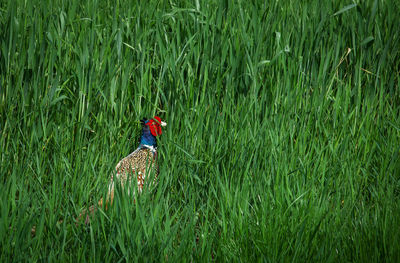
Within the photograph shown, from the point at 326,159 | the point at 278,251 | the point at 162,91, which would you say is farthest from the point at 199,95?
the point at 278,251

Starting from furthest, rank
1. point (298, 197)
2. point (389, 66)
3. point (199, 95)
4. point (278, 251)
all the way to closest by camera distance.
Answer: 1. point (389, 66)
2. point (199, 95)
3. point (298, 197)
4. point (278, 251)

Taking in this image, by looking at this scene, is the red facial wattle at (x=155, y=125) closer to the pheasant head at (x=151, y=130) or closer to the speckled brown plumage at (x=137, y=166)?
the pheasant head at (x=151, y=130)

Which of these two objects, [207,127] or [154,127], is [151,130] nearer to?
[154,127]

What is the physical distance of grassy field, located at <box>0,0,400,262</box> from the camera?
100 inches

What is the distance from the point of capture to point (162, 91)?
3570 mm

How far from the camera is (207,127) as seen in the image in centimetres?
340

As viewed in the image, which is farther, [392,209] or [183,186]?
[183,186]

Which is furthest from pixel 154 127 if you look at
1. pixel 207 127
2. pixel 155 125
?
pixel 207 127

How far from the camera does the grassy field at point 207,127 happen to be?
8.36 ft

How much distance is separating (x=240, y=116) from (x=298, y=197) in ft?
2.86

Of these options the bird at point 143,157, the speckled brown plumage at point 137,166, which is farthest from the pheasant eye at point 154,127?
the speckled brown plumage at point 137,166

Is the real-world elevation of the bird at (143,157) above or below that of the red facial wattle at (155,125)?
below

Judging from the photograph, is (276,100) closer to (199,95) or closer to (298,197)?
(199,95)

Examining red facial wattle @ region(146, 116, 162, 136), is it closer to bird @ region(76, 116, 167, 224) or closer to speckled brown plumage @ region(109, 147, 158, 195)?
bird @ region(76, 116, 167, 224)
